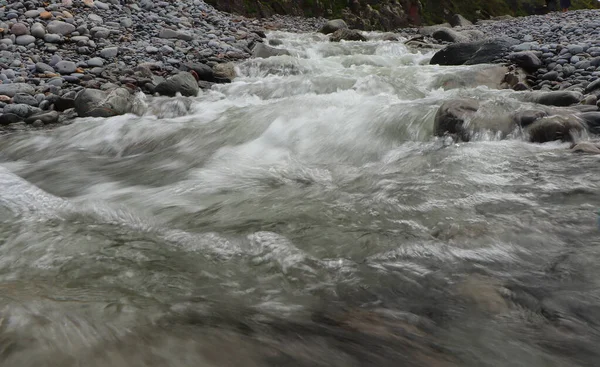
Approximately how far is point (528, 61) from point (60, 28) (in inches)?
347

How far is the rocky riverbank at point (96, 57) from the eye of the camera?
20.9ft

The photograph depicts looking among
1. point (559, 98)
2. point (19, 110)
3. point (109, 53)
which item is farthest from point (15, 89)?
point (559, 98)

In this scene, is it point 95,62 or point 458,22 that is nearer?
point 95,62

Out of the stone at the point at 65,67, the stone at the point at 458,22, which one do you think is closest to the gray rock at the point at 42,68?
the stone at the point at 65,67

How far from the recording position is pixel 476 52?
8297 millimetres

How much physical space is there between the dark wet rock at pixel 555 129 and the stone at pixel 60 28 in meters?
8.53

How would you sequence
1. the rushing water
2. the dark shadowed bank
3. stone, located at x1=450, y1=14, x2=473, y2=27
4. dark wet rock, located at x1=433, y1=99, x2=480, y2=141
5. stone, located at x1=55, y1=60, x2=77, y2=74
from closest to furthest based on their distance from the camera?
1. the rushing water
2. dark wet rock, located at x1=433, y1=99, x2=480, y2=141
3. stone, located at x1=55, y1=60, x2=77, y2=74
4. the dark shadowed bank
5. stone, located at x1=450, y1=14, x2=473, y2=27

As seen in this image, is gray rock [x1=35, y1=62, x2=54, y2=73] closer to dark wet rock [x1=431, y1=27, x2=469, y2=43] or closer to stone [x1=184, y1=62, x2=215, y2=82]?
stone [x1=184, y1=62, x2=215, y2=82]

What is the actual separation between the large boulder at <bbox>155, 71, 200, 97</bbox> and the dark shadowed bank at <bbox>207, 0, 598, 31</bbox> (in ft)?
42.9

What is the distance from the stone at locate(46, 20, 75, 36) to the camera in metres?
8.30

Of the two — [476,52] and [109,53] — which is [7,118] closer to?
[109,53]

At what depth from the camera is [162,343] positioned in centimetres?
156

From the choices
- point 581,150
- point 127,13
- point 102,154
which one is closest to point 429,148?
point 581,150

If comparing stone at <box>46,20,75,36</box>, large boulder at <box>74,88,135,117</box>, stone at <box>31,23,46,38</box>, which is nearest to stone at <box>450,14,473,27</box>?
stone at <box>46,20,75,36</box>
